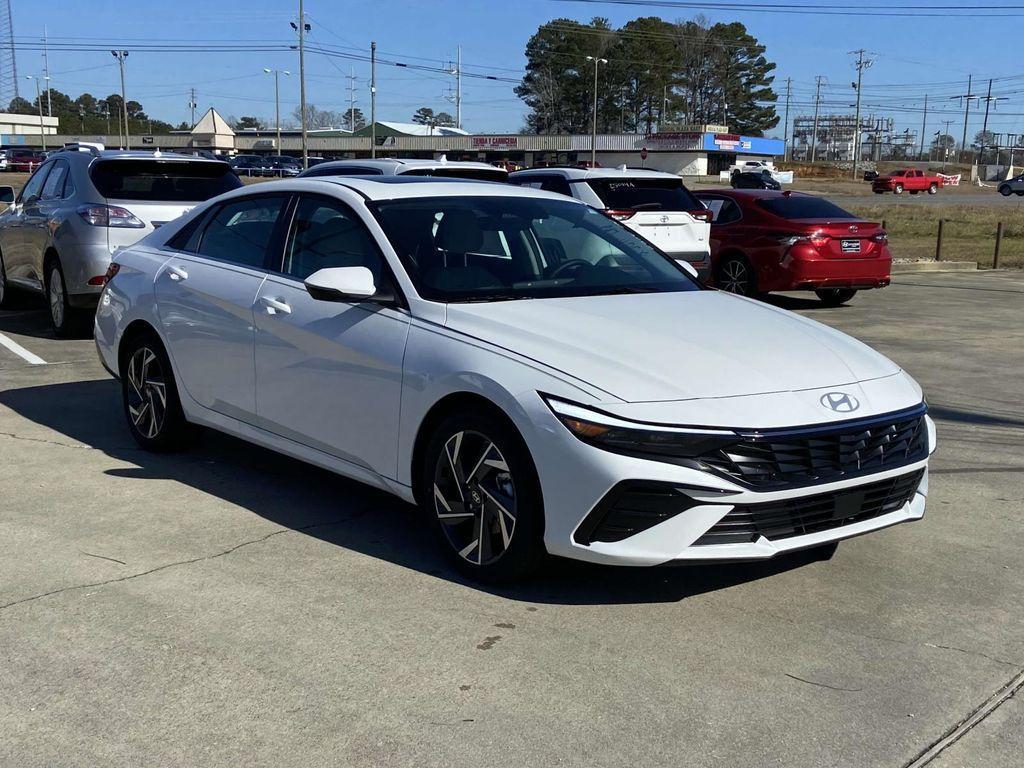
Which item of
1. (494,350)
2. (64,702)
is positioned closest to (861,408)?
(494,350)

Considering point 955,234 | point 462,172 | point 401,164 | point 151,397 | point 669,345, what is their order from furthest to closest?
1. point 955,234
2. point 401,164
3. point 462,172
4. point 151,397
5. point 669,345

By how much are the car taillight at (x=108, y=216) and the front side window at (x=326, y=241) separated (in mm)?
5081

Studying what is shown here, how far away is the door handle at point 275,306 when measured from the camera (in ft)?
17.6

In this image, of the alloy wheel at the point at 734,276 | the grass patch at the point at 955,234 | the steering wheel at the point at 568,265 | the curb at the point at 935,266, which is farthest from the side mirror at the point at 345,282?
the grass patch at the point at 955,234

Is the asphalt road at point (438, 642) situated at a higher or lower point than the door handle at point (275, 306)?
lower

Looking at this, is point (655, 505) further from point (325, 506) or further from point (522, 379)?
point (325, 506)

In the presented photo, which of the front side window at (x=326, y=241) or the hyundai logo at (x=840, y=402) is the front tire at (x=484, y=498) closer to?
the front side window at (x=326, y=241)

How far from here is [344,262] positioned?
5270 mm

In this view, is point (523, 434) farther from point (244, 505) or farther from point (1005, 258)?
point (1005, 258)

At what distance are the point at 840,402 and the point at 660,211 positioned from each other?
8686 mm

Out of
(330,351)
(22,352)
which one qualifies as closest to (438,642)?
(330,351)

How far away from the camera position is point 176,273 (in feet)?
20.4

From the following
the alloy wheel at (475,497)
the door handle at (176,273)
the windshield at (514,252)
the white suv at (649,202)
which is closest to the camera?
the alloy wheel at (475,497)

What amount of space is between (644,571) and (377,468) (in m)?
1.22
